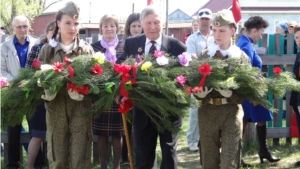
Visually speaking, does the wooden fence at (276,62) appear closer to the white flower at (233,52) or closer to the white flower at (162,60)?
the white flower at (233,52)

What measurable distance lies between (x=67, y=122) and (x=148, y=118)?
2.59ft

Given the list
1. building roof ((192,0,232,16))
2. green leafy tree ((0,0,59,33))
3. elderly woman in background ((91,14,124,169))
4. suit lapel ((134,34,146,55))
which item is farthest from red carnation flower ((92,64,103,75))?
building roof ((192,0,232,16))

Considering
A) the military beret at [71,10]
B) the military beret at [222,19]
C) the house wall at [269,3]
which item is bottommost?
the military beret at [222,19]

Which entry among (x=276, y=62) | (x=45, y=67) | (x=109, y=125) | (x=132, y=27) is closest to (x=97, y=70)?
(x=45, y=67)

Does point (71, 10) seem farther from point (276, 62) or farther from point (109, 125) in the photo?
point (276, 62)

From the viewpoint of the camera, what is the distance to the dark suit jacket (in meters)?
4.93

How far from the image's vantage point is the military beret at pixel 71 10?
189 inches

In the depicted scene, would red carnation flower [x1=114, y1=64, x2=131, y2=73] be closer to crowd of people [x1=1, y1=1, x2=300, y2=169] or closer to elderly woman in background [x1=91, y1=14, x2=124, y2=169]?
crowd of people [x1=1, y1=1, x2=300, y2=169]

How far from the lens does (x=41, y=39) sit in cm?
603

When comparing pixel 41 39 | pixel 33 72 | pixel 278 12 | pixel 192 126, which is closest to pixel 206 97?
pixel 33 72

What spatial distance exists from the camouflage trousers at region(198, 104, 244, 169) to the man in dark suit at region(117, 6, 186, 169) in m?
0.28

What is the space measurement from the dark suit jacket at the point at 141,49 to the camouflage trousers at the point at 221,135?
0.97ft

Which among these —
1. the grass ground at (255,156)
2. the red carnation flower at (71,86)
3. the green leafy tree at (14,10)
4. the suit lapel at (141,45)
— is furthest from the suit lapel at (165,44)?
the green leafy tree at (14,10)

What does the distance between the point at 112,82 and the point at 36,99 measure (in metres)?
0.79
